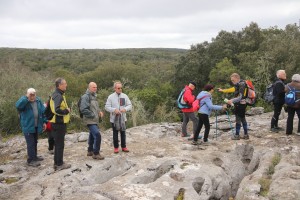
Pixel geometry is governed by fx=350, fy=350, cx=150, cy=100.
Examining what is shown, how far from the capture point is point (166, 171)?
856cm

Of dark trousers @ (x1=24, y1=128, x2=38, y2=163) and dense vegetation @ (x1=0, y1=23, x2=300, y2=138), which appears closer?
dark trousers @ (x1=24, y1=128, x2=38, y2=163)

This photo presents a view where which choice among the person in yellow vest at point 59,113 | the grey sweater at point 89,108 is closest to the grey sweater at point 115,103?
the grey sweater at point 89,108

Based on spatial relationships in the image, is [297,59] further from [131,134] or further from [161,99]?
[131,134]

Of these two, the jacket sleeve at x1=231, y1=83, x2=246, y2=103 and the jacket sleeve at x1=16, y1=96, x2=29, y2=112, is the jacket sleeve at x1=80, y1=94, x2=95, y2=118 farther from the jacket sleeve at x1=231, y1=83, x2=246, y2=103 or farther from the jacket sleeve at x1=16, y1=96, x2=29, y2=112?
the jacket sleeve at x1=231, y1=83, x2=246, y2=103

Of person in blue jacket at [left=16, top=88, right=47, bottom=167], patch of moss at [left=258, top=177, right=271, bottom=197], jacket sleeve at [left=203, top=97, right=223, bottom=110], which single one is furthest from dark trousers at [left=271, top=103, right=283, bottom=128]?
person in blue jacket at [left=16, top=88, right=47, bottom=167]

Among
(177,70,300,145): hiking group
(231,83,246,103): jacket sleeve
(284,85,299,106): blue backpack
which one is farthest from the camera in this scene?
(284,85,299,106): blue backpack

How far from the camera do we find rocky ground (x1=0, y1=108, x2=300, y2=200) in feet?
23.5

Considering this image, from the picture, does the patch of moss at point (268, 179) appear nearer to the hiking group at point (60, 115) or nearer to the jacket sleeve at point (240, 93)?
the jacket sleeve at point (240, 93)

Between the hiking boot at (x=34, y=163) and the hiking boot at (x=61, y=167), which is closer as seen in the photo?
the hiking boot at (x=61, y=167)

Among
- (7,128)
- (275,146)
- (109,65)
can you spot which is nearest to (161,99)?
(7,128)

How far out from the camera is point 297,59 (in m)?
24.2

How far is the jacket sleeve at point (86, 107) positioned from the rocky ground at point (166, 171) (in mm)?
1241

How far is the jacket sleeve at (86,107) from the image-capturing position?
29.2 ft

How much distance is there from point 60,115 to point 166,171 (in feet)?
9.46
